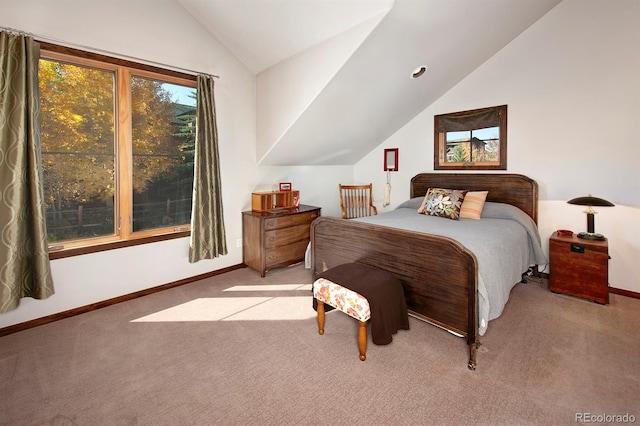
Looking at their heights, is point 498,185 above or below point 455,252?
above

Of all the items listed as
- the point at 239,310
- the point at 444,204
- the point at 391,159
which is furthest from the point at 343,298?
the point at 391,159

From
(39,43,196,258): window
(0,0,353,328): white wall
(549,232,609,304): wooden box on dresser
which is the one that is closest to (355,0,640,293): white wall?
(549,232,609,304): wooden box on dresser

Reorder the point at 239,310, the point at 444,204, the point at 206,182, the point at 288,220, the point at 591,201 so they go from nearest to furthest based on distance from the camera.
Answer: the point at 239,310 → the point at 591,201 → the point at 206,182 → the point at 444,204 → the point at 288,220

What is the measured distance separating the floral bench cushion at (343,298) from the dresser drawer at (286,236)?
1.47 metres

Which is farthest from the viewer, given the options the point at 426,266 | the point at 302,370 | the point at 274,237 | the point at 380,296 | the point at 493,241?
the point at 274,237

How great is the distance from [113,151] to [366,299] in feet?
8.74

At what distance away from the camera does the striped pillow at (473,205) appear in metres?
3.53

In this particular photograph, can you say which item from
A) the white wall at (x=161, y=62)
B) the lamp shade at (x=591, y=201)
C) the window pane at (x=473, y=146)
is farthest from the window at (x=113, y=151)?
the lamp shade at (x=591, y=201)

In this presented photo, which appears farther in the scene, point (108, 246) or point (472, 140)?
point (472, 140)

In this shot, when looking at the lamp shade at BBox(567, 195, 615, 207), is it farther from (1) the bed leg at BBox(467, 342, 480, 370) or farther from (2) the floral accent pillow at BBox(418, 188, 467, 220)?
(1) the bed leg at BBox(467, 342, 480, 370)

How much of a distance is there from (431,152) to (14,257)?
14.8 ft

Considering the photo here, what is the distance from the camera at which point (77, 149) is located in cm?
277

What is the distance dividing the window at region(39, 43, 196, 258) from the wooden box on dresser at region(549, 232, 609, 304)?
3.87 meters

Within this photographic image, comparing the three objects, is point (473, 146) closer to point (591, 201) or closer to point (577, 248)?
point (591, 201)
